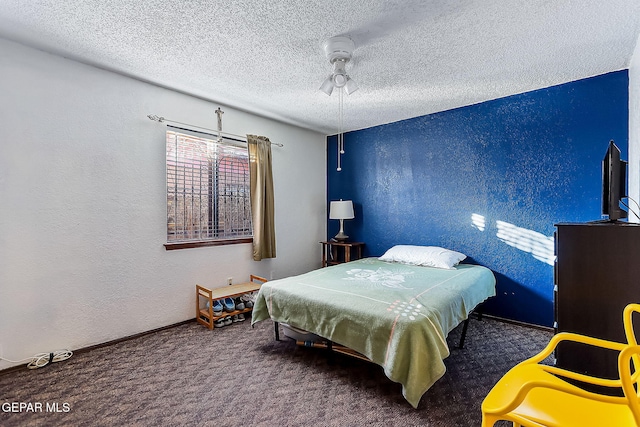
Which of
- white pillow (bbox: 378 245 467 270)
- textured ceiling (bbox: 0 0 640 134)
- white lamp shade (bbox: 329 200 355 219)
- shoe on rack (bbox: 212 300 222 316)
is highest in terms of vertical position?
textured ceiling (bbox: 0 0 640 134)

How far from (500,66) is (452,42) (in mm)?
679

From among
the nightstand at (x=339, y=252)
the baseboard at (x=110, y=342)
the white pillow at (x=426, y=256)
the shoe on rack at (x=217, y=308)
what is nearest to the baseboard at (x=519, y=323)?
the white pillow at (x=426, y=256)

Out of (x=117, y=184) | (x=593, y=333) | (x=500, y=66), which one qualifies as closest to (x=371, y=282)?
(x=593, y=333)

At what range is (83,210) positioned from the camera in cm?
250

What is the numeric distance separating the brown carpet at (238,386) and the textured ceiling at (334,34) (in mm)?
2406

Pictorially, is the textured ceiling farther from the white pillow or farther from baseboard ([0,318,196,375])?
baseboard ([0,318,196,375])

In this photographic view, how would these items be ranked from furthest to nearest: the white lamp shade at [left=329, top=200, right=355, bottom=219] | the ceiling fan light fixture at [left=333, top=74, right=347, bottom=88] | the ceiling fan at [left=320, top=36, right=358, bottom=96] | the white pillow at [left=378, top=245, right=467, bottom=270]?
the white lamp shade at [left=329, top=200, right=355, bottom=219]
the white pillow at [left=378, top=245, right=467, bottom=270]
the ceiling fan light fixture at [left=333, top=74, right=347, bottom=88]
the ceiling fan at [left=320, top=36, right=358, bottom=96]

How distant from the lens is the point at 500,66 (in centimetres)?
254

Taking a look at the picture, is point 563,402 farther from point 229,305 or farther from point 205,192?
point 205,192

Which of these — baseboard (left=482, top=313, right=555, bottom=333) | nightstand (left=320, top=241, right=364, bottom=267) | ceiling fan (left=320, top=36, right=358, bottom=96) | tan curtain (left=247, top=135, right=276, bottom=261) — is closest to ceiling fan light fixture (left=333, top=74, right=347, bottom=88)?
ceiling fan (left=320, top=36, right=358, bottom=96)

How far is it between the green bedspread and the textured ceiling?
1851 millimetres

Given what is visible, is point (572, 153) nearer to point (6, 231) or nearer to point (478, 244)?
point (478, 244)

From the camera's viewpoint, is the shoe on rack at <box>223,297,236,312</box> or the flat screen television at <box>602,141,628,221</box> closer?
the flat screen television at <box>602,141,628,221</box>

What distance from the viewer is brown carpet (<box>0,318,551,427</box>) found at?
67.6 inches
